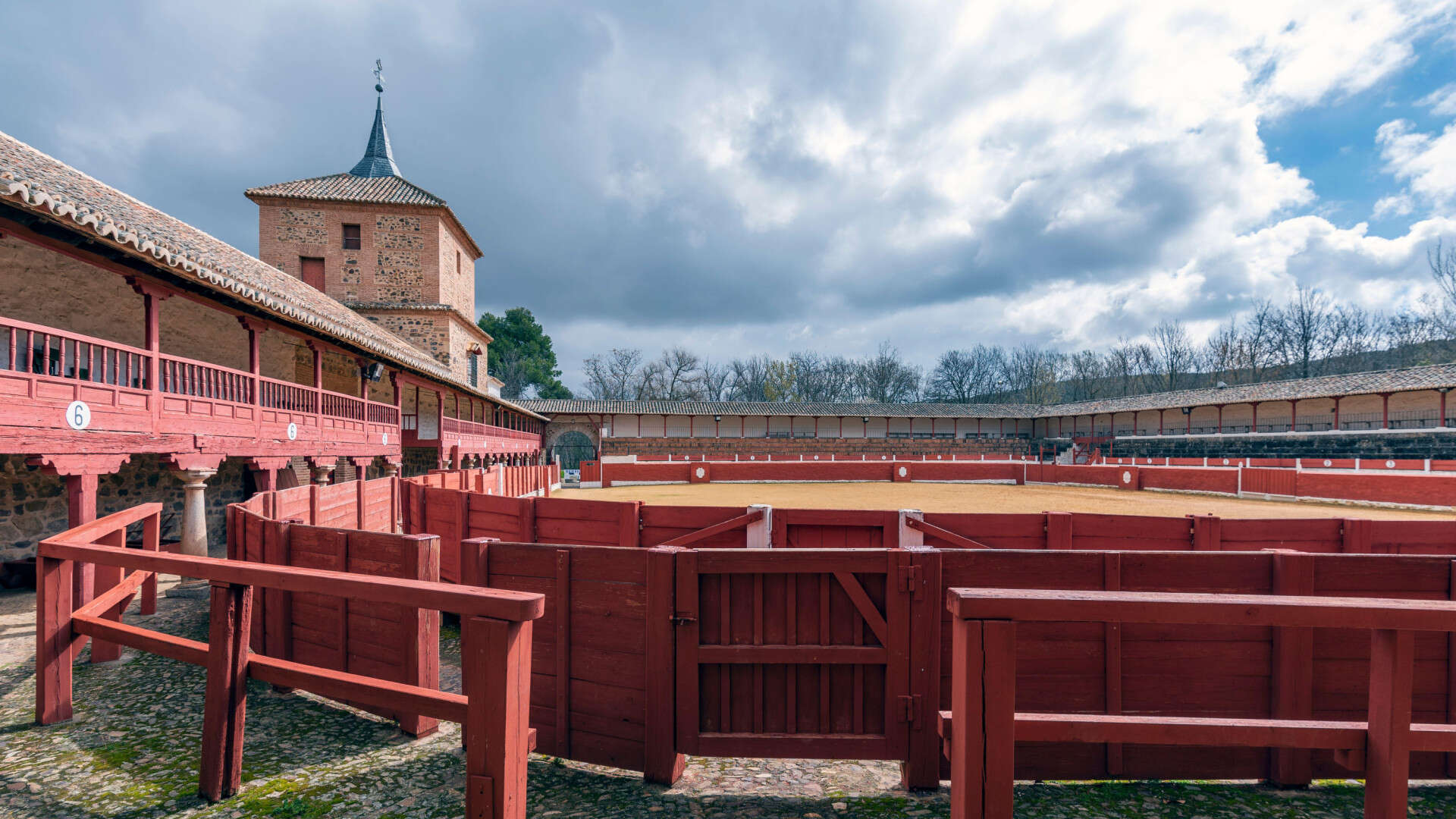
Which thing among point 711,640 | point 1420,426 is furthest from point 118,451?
point 1420,426

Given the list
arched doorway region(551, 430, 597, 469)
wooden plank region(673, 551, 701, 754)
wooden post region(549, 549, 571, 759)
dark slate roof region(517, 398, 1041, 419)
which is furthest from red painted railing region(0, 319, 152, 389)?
arched doorway region(551, 430, 597, 469)

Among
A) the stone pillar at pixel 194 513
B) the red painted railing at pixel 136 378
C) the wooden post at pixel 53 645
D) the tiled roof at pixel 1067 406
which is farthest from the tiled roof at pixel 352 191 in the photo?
the wooden post at pixel 53 645

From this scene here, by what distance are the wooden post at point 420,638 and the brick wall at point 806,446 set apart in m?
40.7

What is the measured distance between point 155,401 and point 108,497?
16.7ft

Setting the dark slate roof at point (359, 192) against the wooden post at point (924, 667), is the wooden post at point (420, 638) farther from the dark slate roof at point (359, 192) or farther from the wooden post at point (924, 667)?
the dark slate roof at point (359, 192)

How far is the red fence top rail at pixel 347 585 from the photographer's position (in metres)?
2.36

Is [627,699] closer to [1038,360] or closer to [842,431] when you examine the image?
[842,431]

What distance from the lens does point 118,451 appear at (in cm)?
834

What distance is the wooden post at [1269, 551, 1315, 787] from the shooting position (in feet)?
11.2

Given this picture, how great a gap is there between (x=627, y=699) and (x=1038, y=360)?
3622 inches

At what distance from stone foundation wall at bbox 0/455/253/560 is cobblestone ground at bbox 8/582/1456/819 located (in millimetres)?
8220

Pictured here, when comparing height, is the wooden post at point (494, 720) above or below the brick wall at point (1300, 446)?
above

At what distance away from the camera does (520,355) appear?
64.0 m

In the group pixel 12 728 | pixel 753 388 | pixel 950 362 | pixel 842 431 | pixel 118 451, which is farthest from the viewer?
pixel 950 362
